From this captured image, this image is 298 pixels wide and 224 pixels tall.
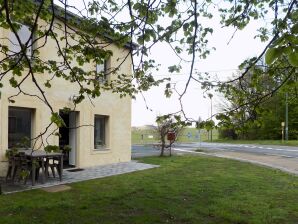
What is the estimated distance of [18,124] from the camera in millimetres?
12477

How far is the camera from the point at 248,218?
285 inches

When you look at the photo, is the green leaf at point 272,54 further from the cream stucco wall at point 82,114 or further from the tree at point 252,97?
the cream stucco wall at point 82,114

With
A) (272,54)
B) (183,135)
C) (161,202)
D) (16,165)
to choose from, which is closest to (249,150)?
(183,135)

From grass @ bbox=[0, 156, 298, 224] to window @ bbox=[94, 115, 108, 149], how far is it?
4655 millimetres

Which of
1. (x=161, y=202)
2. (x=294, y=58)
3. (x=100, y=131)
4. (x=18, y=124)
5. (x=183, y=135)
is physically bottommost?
(x=161, y=202)

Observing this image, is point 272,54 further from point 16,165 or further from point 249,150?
point 249,150

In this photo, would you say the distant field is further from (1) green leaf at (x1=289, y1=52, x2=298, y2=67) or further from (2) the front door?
(2) the front door

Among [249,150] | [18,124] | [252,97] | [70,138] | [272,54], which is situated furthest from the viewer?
[249,150]

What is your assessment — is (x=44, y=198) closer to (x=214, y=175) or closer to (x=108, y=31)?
(x=108, y=31)

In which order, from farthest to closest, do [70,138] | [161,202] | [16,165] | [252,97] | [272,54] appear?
[70,138] → [16,165] → [161,202] → [252,97] → [272,54]

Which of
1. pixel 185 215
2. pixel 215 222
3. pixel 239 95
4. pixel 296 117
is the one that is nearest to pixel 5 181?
pixel 185 215

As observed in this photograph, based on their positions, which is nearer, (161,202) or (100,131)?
(161,202)

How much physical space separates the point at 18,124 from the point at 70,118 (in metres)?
3.16

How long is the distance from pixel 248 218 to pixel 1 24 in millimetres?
5387
